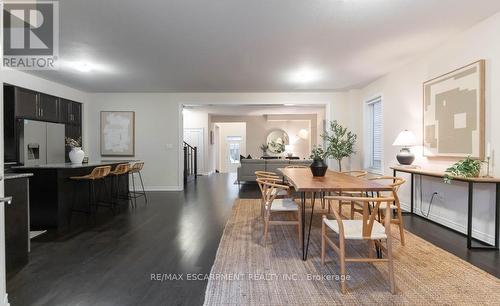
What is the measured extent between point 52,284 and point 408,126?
5112 millimetres

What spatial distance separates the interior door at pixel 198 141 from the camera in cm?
1053

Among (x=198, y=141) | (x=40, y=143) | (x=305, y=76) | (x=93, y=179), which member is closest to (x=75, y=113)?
(x=40, y=143)

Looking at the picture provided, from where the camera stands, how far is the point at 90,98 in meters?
6.75

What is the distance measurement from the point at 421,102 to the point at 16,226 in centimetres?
533

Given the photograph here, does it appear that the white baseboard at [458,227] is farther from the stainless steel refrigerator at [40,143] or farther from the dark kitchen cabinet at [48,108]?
the dark kitchen cabinet at [48,108]

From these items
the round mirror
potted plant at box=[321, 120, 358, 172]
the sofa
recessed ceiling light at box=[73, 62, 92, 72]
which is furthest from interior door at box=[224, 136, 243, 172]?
recessed ceiling light at box=[73, 62, 92, 72]

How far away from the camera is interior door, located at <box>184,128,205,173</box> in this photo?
1053cm

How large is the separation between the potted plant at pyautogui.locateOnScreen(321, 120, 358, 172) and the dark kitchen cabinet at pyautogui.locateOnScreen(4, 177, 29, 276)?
216 inches

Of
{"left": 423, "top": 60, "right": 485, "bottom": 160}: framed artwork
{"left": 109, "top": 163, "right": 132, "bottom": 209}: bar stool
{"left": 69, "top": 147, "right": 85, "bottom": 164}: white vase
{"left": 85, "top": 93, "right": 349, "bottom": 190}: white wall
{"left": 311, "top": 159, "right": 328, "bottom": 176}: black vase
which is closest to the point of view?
{"left": 423, "top": 60, "right": 485, "bottom": 160}: framed artwork

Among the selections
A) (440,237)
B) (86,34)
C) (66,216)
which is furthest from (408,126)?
(66,216)

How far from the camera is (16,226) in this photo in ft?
7.88

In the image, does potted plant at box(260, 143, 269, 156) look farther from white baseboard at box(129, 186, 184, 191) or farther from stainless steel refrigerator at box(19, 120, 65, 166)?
stainless steel refrigerator at box(19, 120, 65, 166)

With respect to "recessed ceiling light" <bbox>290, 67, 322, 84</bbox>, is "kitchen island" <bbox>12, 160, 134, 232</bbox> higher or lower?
lower

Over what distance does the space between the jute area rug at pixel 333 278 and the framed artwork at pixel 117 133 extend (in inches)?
192
